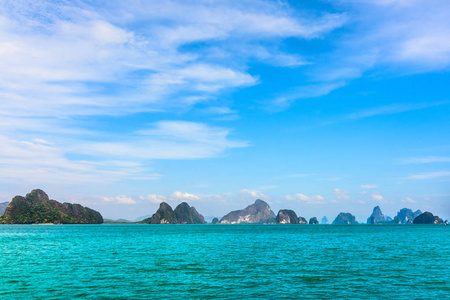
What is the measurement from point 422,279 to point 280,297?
25243 millimetres

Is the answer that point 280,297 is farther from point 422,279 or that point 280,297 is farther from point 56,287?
point 56,287

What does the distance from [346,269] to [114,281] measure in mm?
37388

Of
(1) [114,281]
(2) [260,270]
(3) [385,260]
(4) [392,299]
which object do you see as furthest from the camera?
(3) [385,260]

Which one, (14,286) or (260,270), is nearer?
(14,286)

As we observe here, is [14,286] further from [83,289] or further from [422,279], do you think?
[422,279]

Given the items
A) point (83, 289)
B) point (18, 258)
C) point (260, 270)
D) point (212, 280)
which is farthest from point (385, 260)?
point (18, 258)

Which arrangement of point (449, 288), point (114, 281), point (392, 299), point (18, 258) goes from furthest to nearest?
point (18, 258), point (114, 281), point (449, 288), point (392, 299)

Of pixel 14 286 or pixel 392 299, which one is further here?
pixel 14 286

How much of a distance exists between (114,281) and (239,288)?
18089mm

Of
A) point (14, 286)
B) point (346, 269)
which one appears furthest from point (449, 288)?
point (14, 286)

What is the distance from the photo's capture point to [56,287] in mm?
42875

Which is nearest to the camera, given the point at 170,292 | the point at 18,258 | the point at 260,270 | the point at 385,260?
the point at 170,292

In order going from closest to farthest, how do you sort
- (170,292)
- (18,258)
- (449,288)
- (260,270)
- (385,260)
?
(170,292)
(449,288)
(260,270)
(385,260)
(18,258)

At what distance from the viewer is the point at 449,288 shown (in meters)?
42.7
